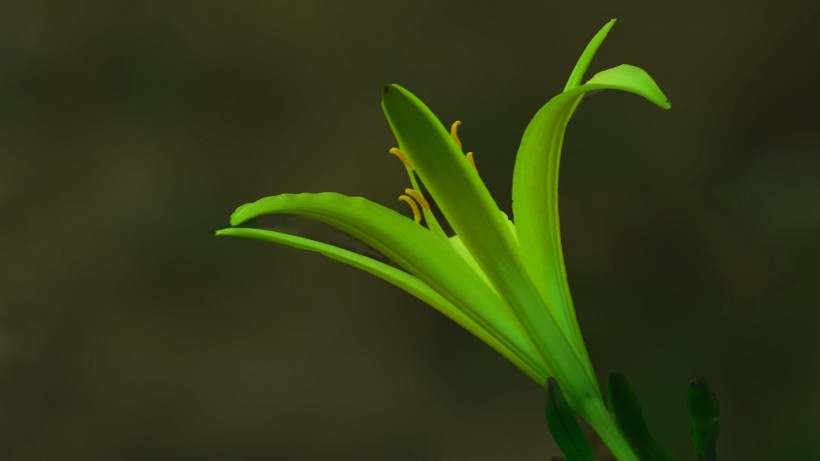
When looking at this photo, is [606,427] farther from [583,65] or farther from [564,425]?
[583,65]

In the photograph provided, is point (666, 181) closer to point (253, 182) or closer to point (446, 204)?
point (253, 182)

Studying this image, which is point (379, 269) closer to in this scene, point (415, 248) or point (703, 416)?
point (415, 248)

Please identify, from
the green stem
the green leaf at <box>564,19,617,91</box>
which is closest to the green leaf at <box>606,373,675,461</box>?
the green stem

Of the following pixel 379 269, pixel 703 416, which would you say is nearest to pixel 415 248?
pixel 379 269

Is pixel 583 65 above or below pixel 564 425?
above

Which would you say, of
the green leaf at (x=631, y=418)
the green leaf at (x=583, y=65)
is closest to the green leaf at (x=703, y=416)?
the green leaf at (x=631, y=418)

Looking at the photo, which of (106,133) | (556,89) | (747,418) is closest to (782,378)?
(747,418)
